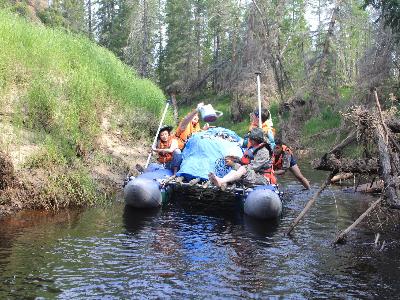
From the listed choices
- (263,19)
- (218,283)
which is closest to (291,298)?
(218,283)

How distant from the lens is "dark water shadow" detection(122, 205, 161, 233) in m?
8.15

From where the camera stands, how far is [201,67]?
47.7 meters

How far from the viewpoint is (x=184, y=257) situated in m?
6.62

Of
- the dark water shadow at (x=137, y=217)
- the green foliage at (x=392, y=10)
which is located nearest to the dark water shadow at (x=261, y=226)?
the dark water shadow at (x=137, y=217)

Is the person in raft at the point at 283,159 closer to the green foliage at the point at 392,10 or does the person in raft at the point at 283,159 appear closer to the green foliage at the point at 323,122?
the green foliage at the point at 392,10

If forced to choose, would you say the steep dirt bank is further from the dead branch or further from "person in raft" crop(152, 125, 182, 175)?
the dead branch

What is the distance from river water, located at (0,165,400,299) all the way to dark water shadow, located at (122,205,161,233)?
0.02 metres

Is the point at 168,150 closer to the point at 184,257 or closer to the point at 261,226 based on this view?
the point at 261,226

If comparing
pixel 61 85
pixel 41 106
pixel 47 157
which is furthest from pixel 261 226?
pixel 61 85

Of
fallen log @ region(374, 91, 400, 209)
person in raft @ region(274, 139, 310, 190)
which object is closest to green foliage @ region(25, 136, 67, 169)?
person in raft @ region(274, 139, 310, 190)

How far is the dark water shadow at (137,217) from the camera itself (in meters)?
8.15

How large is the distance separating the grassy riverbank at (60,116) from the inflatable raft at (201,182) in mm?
1036

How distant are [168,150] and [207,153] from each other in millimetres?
1028

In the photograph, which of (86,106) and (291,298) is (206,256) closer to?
(291,298)
